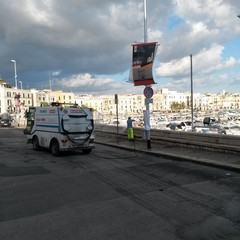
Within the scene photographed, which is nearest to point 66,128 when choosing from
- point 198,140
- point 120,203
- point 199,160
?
point 198,140

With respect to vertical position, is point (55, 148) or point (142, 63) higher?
point (142, 63)

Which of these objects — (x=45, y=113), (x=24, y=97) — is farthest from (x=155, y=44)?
(x=24, y=97)

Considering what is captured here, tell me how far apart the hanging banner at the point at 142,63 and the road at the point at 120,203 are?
20.1 feet

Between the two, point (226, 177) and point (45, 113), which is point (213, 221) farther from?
point (45, 113)

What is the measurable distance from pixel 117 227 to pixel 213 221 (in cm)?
174

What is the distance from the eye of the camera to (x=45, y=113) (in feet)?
59.2

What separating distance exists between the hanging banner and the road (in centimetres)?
614

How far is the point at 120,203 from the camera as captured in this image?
7453 mm

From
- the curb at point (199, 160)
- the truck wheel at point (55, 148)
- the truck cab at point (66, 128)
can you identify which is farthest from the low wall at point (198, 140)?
the truck wheel at point (55, 148)

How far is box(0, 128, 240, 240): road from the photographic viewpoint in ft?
18.5

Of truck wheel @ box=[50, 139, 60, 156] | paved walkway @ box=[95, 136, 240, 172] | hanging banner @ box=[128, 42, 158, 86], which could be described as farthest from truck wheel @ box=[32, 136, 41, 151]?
hanging banner @ box=[128, 42, 158, 86]

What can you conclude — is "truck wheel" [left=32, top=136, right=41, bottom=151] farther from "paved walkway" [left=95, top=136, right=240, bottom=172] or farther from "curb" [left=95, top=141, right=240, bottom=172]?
"paved walkway" [left=95, top=136, right=240, bottom=172]

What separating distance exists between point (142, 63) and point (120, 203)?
1111cm

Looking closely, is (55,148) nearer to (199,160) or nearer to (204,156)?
(204,156)
